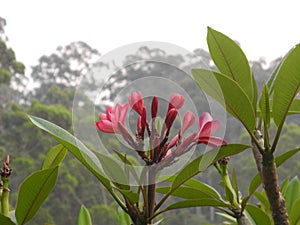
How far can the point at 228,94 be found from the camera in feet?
1.92

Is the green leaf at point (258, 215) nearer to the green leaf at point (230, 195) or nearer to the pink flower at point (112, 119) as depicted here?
the green leaf at point (230, 195)

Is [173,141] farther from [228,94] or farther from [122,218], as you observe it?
[122,218]

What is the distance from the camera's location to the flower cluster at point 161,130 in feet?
1.65

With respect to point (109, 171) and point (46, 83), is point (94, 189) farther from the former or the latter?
point (109, 171)

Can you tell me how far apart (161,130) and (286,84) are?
199mm

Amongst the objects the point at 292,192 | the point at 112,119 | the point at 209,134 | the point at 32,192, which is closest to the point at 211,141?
the point at 209,134

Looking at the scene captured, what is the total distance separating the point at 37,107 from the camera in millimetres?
12672

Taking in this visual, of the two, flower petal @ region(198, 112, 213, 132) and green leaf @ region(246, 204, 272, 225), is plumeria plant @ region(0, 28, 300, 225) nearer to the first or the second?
flower petal @ region(198, 112, 213, 132)

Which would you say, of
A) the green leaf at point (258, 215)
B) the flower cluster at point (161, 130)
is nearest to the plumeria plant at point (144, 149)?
the flower cluster at point (161, 130)

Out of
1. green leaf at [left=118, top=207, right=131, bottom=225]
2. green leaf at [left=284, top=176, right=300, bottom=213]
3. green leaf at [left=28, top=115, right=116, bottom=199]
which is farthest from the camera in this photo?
green leaf at [left=284, top=176, right=300, bottom=213]

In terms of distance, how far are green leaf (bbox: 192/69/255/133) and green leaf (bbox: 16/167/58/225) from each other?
0.21 metres

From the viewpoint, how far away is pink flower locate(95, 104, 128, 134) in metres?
0.52

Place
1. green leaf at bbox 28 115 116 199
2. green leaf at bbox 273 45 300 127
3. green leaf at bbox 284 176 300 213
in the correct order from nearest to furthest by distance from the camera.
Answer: green leaf at bbox 28 115 116 199, green leaf at bbox 273 45 300 127, green leaf at bbox 284 176 300 213

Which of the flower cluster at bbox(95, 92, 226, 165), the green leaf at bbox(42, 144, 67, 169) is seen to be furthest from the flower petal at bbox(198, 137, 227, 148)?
the green leaf at bbox(42, 144, 67, 169)
